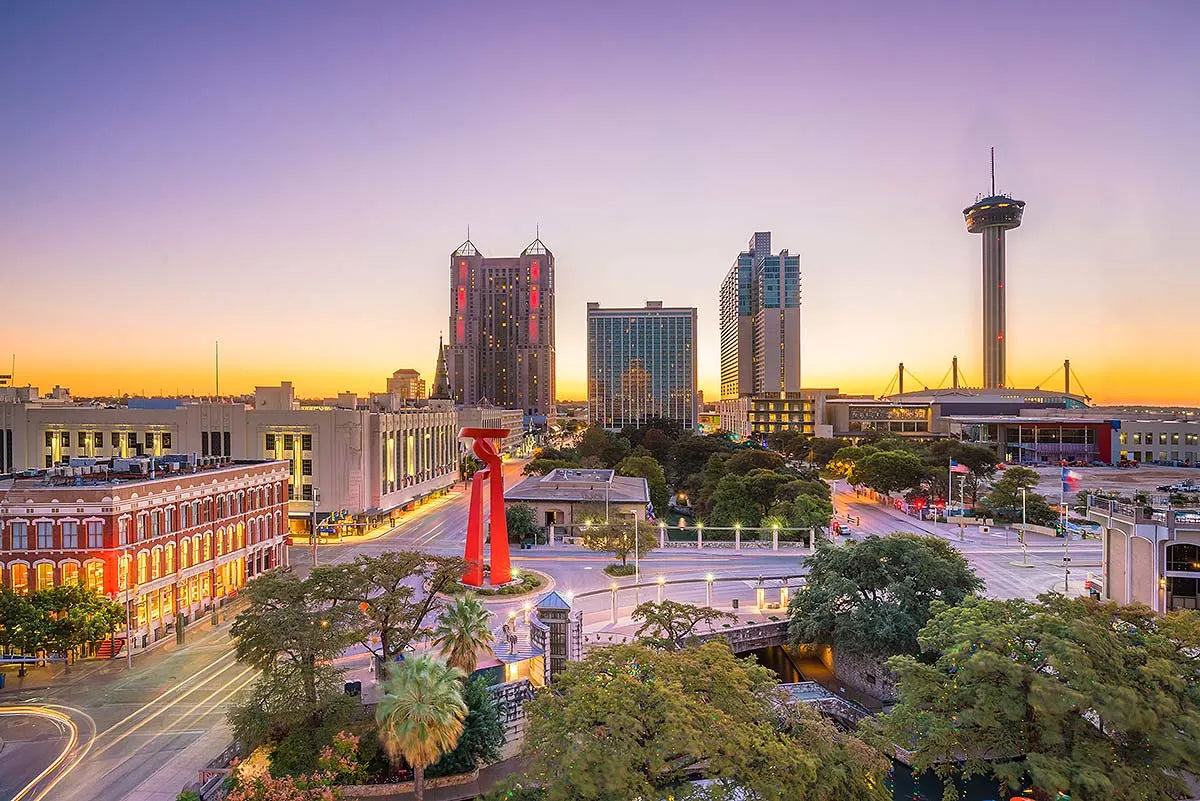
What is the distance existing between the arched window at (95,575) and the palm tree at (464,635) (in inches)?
955

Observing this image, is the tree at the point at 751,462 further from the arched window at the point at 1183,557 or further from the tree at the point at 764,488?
the arched window at the point at 1183,557

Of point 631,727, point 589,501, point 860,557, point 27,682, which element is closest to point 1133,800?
point 631,727

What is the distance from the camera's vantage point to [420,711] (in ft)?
72.3

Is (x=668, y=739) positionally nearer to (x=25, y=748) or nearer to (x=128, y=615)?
(x=25, y=748)

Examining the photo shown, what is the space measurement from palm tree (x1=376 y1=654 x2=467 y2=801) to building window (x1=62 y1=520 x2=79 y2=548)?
92.7 ft

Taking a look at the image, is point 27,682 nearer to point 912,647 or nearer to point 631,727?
point 631,727

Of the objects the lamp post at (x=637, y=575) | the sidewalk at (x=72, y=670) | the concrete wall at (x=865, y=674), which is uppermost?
the lamp post at (x=637, y=575)

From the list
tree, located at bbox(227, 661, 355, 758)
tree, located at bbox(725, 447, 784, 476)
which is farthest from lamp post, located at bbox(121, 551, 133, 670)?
tree, located at bbox(725, 447, 784, 476)

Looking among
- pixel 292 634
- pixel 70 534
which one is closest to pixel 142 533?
pixel 70 534

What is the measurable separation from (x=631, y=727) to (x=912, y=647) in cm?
2228

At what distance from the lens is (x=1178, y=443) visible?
5428 inches

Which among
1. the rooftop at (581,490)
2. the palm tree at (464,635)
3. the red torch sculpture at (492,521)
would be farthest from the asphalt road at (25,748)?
the rooftop at (581,490)

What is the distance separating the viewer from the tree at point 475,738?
89.5 feet

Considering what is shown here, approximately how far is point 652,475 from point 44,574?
6900cm
